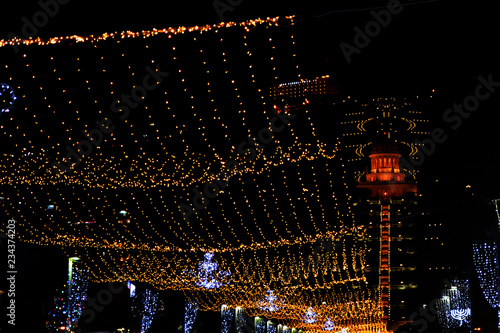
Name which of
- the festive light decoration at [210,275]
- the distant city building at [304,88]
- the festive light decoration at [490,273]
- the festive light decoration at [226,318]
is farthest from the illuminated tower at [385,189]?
the distant city building at [304,88]

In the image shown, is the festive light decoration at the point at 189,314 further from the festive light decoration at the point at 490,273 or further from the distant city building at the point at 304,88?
the distant city building at the point at 304,88

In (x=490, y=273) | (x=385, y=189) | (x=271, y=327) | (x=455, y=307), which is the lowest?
(x=490, y=273)

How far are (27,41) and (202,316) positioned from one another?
101 feet

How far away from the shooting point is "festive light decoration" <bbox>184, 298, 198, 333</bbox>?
104 feet

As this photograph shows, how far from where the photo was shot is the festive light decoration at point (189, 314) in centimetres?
3159

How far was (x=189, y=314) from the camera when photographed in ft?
105

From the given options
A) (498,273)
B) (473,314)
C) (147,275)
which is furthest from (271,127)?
(473,314)

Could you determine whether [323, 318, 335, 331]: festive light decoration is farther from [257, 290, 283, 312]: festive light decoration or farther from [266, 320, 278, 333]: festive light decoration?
[257, 290, 283, 312]: festive light decoration

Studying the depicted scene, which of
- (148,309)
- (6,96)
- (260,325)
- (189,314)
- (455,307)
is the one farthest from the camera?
(455,307)

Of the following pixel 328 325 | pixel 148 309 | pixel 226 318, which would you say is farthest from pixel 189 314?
pixel 328 325

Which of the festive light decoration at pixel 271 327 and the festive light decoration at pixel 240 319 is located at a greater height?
the festive light decoration at pixel 271 327

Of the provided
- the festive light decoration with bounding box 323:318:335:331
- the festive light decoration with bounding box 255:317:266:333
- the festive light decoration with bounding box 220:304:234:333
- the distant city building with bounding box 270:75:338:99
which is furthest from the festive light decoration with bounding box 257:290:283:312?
the distant city building with bounding box 270:75:338:99

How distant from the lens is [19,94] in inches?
344

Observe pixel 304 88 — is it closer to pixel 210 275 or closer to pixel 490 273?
pixel 210 275
